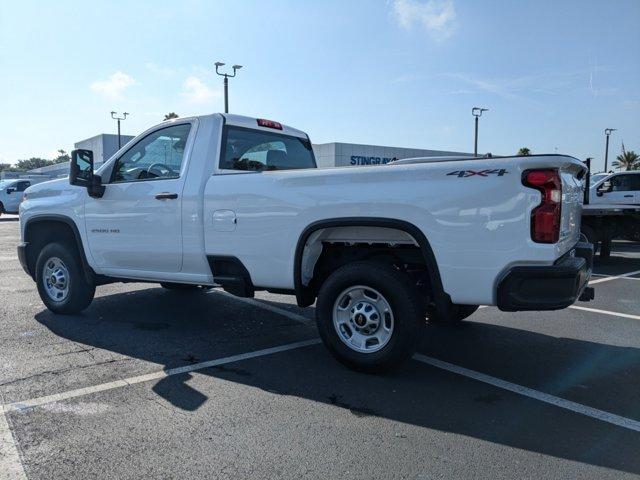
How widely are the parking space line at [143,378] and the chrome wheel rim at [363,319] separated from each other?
2.93 feet

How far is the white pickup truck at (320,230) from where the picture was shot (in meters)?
3.67

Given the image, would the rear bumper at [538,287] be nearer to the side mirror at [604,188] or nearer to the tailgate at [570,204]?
the tailgate at [570,204]

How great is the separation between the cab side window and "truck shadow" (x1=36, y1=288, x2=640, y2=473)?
5.46ft

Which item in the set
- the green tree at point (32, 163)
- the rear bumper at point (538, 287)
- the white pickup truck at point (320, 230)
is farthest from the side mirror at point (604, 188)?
the green tree at point (32, 163)

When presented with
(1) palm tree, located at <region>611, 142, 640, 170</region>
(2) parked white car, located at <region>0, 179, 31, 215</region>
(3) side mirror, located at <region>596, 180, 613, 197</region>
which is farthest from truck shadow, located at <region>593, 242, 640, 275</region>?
(1) palm tree, located at <region>611, 142, 640, 170</region>

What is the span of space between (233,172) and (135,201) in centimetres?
119

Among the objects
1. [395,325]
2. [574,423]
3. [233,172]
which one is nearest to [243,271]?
[233,172]

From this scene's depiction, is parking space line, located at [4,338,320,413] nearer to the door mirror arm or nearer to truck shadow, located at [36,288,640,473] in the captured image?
truck shadow, located at [36,288,640,473]

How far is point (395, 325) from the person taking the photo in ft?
13.5

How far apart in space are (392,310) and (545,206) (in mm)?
1353

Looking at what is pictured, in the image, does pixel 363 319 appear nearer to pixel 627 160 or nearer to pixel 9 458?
pixel 9 458

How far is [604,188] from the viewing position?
1520 centimetres

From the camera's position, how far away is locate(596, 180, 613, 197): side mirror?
49.7 ft

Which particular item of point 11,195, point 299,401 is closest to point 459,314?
point 299,401
